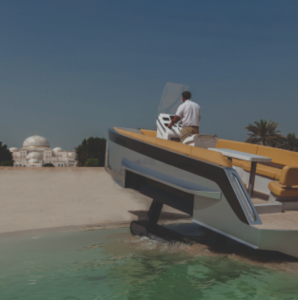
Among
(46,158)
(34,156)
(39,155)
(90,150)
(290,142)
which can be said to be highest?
(290,142)

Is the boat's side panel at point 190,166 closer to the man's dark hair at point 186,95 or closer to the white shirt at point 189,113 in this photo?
the white shirt at point 189,113

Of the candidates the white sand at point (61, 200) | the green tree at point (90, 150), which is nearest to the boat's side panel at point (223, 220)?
the white sand at point (61, 200)

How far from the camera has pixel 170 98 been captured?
6.62m

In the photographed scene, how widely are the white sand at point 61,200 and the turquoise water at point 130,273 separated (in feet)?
4.96

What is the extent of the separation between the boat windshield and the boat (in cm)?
50

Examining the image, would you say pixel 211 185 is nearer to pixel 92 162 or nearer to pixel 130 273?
pixel 130 273

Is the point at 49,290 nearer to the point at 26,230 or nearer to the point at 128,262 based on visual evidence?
the point at 128,262

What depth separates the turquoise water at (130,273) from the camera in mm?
3467

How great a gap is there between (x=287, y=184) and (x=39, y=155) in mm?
118263

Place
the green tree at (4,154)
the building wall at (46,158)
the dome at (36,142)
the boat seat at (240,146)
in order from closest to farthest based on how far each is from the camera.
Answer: the boat seat at (240,146), the green tree at (4,154), the building wall at (46,158), the dome at (36,142)

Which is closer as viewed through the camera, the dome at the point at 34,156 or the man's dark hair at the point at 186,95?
the man's dark hair at the point at 186,95

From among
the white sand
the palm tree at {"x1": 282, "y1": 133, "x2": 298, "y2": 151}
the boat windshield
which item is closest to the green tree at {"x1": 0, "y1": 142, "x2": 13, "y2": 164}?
the palm tree at {"x1": 282, "y1": 133, "x2": 298, "y2": 151}

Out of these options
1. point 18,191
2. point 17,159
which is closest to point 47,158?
point 17,159

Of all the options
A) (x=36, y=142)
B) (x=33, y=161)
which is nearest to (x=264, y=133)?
(x=33, y=161)
